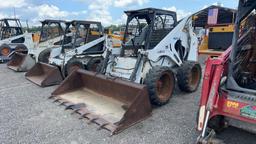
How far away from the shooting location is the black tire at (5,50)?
11855mm

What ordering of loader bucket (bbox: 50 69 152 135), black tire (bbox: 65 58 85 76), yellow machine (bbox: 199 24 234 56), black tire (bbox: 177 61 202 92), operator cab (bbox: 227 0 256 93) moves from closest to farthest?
operator cab (bbox: 227 0 256 93) → loader bucket (bbox: 50 69 152 135) → black tire (bbox: 177 61 202 92) → black tire (bbox: 65 58 85 76) → yellow machine (bbox: 199 24 234 56)

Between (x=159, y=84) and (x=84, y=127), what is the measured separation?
72.3 inches

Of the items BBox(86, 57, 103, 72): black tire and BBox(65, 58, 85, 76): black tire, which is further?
BBox(86, 57, 103, 72): black tire

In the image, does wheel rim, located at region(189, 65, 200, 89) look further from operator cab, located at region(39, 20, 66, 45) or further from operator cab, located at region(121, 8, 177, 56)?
operator cab, located at region(39, 20, 66, 45)

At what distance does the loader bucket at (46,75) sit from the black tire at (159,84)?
339cm

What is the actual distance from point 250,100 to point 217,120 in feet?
2.14

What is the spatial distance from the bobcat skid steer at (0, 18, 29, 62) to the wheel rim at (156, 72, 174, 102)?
1003 centimetres

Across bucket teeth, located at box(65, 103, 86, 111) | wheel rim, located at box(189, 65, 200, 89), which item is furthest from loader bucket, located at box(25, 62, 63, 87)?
wheel rim, located at box(189, 65, 200, 89)

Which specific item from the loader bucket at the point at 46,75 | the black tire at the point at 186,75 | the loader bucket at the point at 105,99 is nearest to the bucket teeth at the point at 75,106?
the loader bucket at the point at 105,99

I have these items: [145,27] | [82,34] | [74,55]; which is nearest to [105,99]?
[145,27]

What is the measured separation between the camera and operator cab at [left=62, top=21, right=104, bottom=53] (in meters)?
7.31

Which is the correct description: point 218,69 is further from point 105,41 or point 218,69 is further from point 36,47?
point 36,47

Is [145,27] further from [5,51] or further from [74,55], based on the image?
[5,51]

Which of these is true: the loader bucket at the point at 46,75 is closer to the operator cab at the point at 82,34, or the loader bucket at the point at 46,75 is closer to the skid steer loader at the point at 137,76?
the operator cab at the point at 82,34
